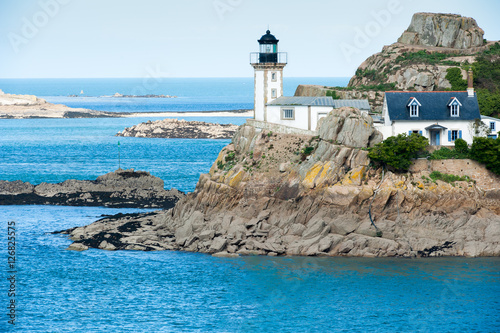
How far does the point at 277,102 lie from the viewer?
206 feet

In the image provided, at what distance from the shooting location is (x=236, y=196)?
55.4 metres

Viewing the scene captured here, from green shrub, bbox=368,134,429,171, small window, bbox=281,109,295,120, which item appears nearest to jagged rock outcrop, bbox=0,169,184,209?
small window, bbox=281,109,295,120

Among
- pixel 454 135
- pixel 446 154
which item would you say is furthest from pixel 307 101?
pixel 446 154

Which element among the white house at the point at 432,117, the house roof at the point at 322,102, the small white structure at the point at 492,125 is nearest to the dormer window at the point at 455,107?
the white house at the point at 432,117

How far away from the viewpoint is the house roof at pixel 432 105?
57438 mm

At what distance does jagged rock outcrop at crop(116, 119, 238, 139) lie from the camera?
14662 cm

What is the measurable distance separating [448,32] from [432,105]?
3164 centimetres

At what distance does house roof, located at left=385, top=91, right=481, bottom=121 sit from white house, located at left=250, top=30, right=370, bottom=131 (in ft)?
12.3

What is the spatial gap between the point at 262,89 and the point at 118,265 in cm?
2299

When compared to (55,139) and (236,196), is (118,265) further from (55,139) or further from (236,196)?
(55,139)

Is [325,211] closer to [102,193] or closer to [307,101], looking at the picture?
[307,101]

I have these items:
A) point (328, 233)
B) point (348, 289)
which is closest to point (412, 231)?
point (328, 233)

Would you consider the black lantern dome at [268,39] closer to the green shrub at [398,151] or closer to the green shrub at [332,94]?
the green shrub at [332,94]

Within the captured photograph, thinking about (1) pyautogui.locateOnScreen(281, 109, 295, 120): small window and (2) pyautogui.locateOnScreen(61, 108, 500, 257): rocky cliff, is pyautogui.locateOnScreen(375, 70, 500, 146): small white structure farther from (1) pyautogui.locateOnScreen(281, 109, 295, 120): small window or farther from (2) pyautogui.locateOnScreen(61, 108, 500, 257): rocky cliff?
(1) pyautogui.locateOnScreen(281, 109, 295, 120): small window
